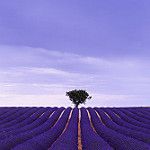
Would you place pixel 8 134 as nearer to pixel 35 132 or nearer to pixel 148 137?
pixel 35 132

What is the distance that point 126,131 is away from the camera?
30.3 feet

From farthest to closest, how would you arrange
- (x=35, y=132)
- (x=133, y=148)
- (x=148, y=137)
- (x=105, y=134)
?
(x=35, y=132) → (x=105, y=134) → (x=148, y=137) → (x=133, y=148)

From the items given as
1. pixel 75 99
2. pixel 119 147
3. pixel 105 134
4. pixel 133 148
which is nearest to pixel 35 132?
pixel 105 134

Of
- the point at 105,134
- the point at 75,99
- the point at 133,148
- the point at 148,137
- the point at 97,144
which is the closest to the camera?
the point at 133,148

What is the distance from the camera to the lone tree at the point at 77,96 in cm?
3441

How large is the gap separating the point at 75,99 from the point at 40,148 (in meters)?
28.1

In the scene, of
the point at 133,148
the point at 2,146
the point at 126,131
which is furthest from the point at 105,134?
the point at 2,146

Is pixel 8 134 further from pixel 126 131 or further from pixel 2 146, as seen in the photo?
pixel 126 131

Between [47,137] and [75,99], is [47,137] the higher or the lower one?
the lower one

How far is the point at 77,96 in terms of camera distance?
34406 mm

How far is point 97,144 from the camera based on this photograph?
253 inches

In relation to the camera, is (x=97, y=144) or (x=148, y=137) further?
(x=148, y=137)

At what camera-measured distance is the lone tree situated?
113 ft

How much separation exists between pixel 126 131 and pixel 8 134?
6.41 m
